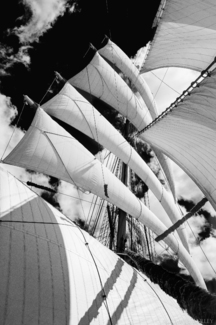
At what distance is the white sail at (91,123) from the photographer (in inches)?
399

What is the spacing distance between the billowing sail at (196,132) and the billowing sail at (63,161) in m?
3.12

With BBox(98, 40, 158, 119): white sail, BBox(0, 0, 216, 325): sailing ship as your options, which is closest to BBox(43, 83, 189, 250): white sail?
BBox(0, 0, 216, 325): sailing ship

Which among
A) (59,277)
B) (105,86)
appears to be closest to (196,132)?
(59,277)

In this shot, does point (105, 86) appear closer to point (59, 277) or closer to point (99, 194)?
point (99, 194)

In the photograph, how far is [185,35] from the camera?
289 inches

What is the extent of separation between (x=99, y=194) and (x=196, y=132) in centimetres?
457

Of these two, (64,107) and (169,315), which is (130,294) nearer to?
(169,315)

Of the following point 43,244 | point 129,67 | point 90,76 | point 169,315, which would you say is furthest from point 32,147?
point 129,67

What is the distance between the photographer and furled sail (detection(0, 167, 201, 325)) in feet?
10.9

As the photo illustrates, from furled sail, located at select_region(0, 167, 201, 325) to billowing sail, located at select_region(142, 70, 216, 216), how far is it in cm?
251

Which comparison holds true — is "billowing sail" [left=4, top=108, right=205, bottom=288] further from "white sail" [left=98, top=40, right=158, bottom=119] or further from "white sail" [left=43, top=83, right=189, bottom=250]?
"white sail" [left=98, top=40, right=158, bottom=119]

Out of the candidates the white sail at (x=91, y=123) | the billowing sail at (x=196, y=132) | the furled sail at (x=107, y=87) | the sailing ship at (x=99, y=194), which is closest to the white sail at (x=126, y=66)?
the furled sail at (x=107, y=87)

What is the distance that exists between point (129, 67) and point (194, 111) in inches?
492

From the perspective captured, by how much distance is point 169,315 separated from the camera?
14.8ft
